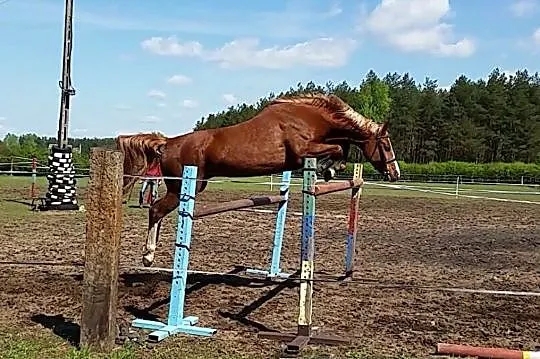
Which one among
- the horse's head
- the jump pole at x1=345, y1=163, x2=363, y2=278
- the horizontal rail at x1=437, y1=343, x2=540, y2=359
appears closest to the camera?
the horizontal rail at x1=437, y1=343, x2=540, y2=359

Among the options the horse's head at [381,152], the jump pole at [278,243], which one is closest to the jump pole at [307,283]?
the horse's head at [381,152]

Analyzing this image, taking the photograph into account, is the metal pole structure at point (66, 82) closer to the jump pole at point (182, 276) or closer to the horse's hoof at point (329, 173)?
the horse's hoof at point (329, 173)

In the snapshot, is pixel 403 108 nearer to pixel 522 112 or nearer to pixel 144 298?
pixel 522 112

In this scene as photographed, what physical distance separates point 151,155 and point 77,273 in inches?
65.5

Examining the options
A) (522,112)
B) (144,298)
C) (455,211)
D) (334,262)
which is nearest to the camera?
(144,298)

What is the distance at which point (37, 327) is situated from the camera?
555 cm

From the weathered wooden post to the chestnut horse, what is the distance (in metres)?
2.17

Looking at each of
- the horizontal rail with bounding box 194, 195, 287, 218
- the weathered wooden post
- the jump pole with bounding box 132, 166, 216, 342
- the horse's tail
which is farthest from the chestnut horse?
the weathered wooden post

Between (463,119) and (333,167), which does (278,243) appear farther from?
(463,119)

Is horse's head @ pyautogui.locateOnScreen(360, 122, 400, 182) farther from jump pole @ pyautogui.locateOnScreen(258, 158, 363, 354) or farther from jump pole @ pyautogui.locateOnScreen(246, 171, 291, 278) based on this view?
jump pole @ pyautogui.locateOnScreen(258, 158, 363, 354)

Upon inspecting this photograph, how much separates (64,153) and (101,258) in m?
12.6

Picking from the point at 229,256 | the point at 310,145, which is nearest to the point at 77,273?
the point at 229,256

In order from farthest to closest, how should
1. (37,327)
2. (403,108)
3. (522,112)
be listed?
(403,108), (522,112), (37,327)

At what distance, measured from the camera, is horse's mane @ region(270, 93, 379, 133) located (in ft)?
23.8
